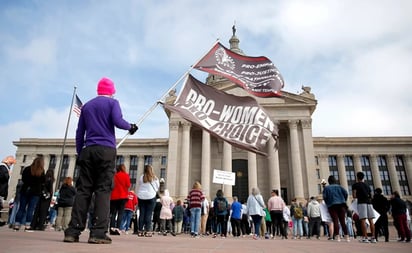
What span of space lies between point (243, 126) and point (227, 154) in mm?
23919

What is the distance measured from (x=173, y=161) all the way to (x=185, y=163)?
1424 millimetres

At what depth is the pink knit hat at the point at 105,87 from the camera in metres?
4.50

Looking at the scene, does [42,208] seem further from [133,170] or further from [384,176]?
[384,176]

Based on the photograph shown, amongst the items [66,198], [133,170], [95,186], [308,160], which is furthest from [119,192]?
[133,170]

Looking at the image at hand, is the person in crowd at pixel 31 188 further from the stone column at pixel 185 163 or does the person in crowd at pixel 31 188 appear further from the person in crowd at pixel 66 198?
the stone column at pixel 185 163

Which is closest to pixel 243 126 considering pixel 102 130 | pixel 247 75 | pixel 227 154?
pixel 247 75

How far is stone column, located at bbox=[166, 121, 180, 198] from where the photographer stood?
101ft

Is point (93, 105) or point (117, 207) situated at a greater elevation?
point (93, 105)

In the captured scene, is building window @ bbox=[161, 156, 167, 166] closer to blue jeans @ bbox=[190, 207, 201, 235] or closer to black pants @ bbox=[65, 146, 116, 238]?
blue jeans @ bbox=[190, 207, 201, 235]

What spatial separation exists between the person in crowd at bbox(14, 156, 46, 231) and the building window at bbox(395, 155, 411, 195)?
49.3m

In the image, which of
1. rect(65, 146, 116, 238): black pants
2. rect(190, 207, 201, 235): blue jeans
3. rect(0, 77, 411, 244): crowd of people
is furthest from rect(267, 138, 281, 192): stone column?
rect(65, 146, 116, 238): black pants

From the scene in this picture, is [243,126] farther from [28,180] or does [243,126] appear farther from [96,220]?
[28,180]

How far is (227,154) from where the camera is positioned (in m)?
30.9

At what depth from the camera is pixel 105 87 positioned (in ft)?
14.8
